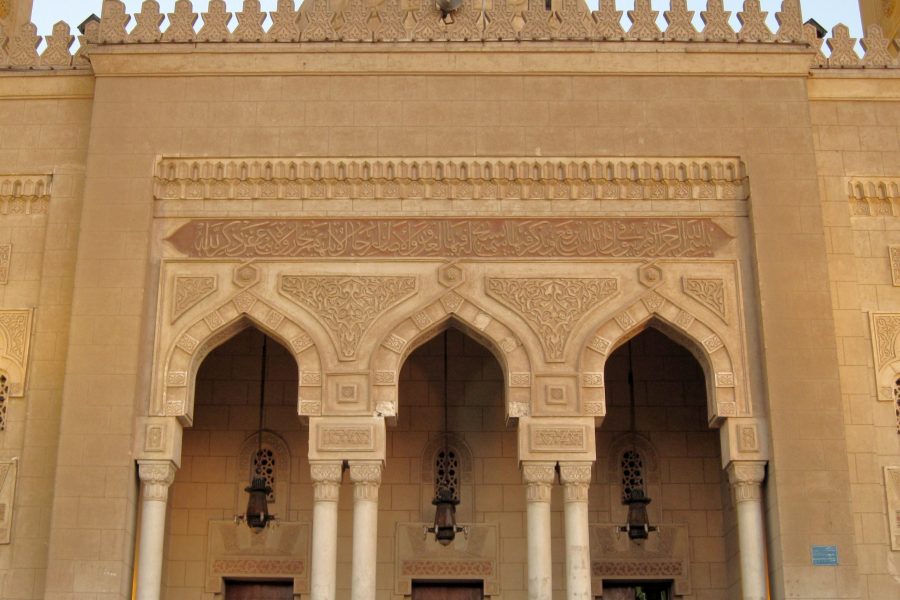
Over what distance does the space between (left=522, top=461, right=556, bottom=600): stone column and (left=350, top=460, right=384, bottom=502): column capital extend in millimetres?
1020

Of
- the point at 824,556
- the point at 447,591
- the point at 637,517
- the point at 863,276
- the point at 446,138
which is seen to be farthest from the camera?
the point at 447,591

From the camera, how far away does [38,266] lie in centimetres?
967

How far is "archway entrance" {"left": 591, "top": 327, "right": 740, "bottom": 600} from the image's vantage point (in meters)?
10.2

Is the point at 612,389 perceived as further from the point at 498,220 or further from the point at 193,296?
the point at 193,296

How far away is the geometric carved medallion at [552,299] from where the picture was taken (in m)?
9.25

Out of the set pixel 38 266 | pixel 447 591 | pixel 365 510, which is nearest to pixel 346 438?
pixel 365 510

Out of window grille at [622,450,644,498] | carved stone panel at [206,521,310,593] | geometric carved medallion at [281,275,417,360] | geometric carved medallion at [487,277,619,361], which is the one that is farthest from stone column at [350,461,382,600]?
window grille at [622,450,644,498]

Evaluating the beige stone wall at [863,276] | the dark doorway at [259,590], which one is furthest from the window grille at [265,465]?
the beige stone wall at [863,276]

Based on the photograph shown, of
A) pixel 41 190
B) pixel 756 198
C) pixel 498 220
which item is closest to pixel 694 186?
pixel 756 198

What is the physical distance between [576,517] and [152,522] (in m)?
2.88

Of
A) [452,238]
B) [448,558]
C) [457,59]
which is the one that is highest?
[457,59]

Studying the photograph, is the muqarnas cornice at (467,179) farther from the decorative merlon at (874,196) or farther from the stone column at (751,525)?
the stone column at (751,525)

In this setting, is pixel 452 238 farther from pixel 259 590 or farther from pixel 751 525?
pixel 259 590

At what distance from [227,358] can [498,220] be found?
2.71 meters
